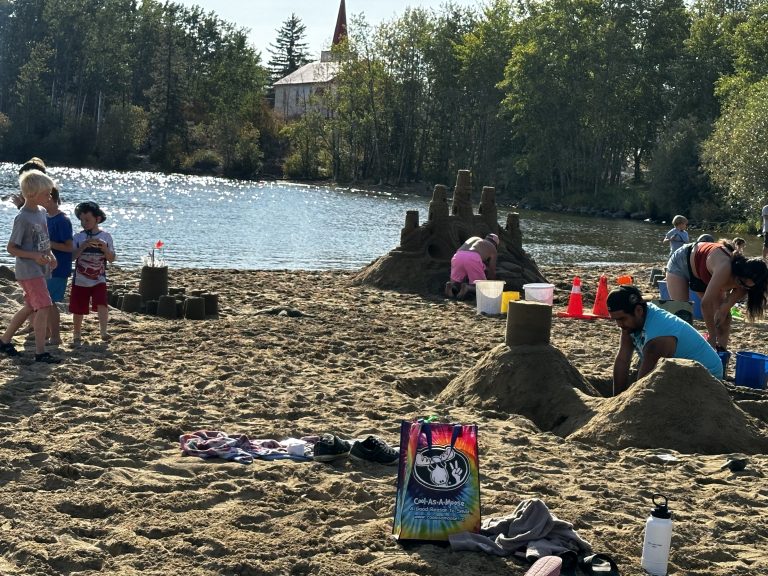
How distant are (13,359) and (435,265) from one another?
10070mm

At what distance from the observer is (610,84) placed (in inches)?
2699

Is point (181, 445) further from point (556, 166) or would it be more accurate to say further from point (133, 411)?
point (556, 166)

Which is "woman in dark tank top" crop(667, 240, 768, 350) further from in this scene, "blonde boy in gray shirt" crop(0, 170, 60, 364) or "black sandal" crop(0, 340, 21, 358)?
"black sandal" crop(0, 340, 21, 358)

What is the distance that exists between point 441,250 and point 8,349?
1051 centimetres

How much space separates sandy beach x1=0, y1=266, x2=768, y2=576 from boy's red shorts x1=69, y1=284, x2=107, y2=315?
1.36 ft

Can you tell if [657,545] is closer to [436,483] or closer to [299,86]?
[436,483]

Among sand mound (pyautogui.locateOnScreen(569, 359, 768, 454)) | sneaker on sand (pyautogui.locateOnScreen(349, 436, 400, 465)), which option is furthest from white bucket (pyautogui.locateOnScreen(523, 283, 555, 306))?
sneaker on sand (pyautogui.locateOnScreen(349, 436, 400, 465))

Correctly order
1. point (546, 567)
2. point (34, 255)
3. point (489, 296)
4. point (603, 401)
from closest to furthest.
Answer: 1. point (546, 567)
2. point (603, 401)
3. point (34, 255)
4. point (489, 296)

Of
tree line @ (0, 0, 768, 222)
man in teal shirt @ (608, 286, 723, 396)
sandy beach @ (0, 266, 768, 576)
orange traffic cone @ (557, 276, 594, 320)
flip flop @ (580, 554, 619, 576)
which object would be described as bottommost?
sandy beach @ (0, 266, 768, 576)

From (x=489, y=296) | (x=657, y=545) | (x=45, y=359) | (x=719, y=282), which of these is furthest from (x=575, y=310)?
(x=657, y=545)

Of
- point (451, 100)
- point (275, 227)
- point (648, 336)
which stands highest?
point (451, 100)

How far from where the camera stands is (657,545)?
5117mm

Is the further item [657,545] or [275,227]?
[275,227]

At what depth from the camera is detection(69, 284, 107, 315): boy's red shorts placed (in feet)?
34.7
